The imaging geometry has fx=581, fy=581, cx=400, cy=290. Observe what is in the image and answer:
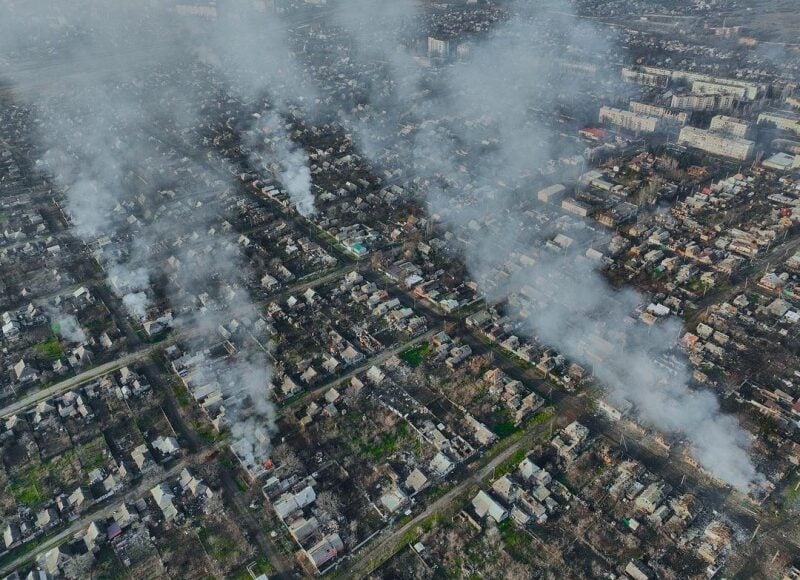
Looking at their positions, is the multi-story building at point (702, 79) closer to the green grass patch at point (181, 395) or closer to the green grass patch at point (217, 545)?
the green grass patch at point (181, 395)

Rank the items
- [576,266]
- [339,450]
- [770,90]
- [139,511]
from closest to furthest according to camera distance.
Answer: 1. [139,511]
2. [339,450]
3. [576,266]
4. [770,90]

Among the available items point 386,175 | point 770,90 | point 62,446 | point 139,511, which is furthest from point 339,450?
point 770,90

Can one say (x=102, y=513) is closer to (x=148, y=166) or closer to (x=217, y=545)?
(x=217, y=545)

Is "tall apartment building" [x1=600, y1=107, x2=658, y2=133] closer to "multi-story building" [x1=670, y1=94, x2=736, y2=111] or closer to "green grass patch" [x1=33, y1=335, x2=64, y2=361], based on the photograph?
"multi-story building" [x1=670, y1=94, x2=736, y2=111]

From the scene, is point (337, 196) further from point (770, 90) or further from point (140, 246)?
point (770, 90)

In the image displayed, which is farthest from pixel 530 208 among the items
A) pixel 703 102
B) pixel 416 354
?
pixel 703 102

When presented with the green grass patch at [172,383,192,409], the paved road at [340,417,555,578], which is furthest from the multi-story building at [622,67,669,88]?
the green grass patch at [172,383,192,409]
